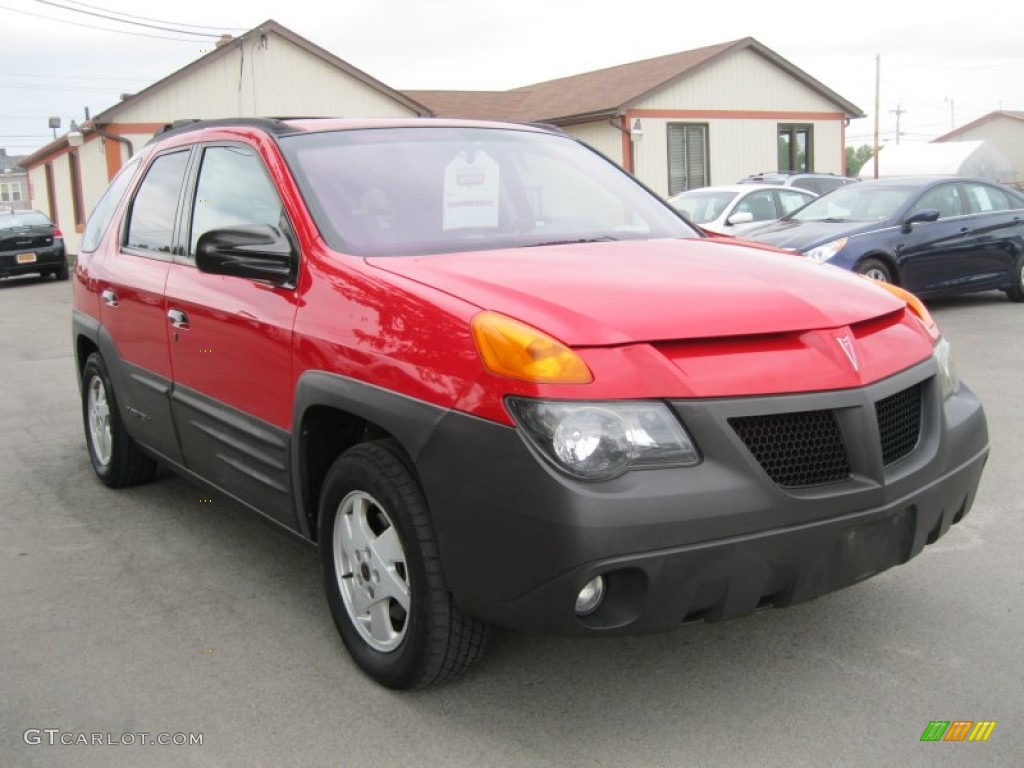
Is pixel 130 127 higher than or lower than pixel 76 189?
higher

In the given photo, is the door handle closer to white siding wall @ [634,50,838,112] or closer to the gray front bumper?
the gray front bumper

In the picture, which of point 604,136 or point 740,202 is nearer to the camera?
point 740,202

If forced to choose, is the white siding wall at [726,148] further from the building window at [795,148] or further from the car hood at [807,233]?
the car hood at [807,233]

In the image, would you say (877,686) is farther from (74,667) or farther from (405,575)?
(74,667)

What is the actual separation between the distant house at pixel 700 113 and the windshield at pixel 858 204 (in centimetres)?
1432

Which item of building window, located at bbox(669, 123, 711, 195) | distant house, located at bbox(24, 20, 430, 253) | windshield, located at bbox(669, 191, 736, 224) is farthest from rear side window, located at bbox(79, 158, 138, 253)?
building window, located at bbox(669, 123, 711, 195)

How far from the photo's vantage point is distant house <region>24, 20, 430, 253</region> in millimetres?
24359

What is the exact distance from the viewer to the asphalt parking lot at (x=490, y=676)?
2932 millimetres

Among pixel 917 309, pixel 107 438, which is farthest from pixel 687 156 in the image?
pixel 917 309

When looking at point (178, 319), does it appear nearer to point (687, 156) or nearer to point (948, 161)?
point (687, 156)

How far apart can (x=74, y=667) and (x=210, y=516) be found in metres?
1.66

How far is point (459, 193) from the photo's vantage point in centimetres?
397

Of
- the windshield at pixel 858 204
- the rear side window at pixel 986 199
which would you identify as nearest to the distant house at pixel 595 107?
the windshield at pixel 858 204

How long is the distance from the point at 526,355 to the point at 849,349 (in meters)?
0.90
